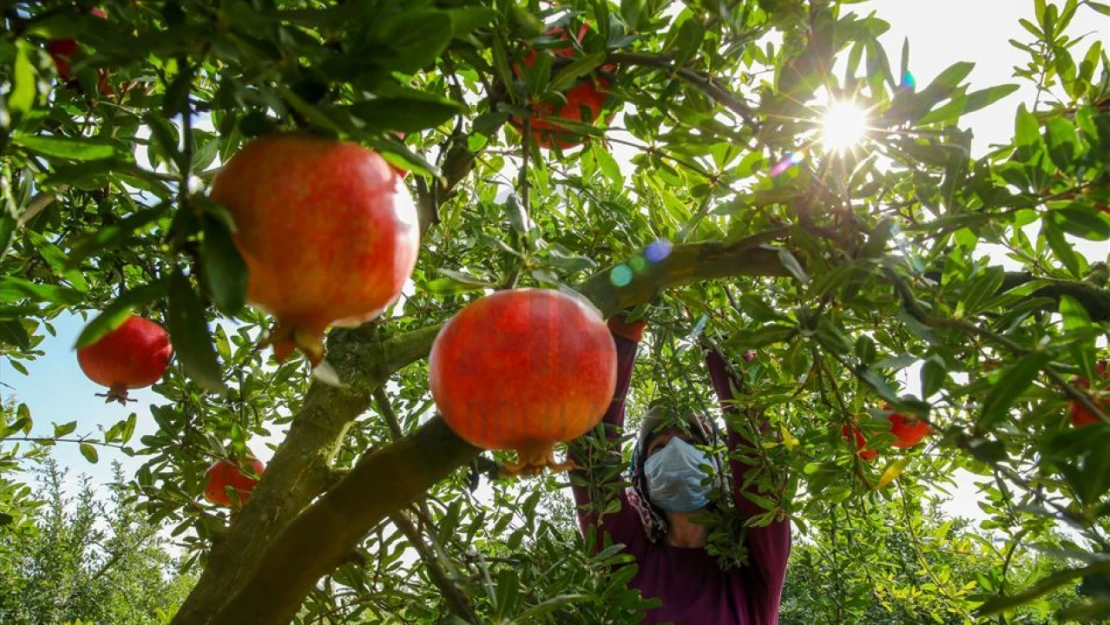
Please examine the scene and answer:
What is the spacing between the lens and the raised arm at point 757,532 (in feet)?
7.11

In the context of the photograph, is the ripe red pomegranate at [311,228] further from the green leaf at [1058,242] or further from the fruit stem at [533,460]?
the green leaf at [1058,242]

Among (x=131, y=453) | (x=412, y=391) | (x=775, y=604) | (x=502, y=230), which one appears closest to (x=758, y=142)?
(x=502, y=230)

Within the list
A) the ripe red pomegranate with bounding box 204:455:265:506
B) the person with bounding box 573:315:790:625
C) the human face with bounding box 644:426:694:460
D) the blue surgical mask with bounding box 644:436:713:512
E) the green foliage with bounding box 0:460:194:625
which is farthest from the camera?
the green foliage with bounding box 0:460:194:625

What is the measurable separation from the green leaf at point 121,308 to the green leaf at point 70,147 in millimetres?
239

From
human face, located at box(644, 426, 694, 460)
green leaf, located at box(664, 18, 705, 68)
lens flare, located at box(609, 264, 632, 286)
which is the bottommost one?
lens flare, located at box(609, 264, 632, 286)

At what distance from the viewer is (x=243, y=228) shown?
2.21 ft

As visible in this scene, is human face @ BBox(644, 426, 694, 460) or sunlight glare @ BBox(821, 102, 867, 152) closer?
sunlight glare @ BBox(821, 102, 867, 152)

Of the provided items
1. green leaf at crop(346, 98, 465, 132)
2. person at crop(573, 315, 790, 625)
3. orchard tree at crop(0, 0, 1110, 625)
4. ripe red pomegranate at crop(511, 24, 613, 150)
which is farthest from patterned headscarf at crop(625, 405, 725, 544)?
green leaf at crop(346, 98, 465, 132)

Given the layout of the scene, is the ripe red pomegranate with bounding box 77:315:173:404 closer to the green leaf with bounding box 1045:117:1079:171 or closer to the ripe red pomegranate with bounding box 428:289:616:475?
the ripe red pomegranate with bounding box 428:289:616:475

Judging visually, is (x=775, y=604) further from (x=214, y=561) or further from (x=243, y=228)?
(x=243, y=228)

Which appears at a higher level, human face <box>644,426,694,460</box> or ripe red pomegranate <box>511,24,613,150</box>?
human face <box>644,426,694,460</box>

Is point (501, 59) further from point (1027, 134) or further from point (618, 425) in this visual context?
point (618, 425)

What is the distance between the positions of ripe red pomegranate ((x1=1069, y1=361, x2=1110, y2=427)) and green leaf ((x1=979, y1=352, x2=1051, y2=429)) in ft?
0.21

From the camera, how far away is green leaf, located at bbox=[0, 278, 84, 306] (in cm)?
93
